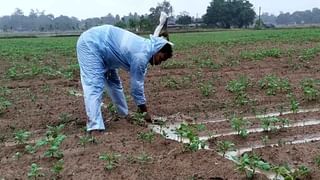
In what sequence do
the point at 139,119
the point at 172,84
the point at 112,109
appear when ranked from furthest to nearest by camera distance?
the point at 172,84 < the point at 112,109 < the point at 139,119

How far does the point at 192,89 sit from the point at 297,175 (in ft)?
15.7

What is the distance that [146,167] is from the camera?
4.59 metres

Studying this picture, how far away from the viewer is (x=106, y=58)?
6.09 m

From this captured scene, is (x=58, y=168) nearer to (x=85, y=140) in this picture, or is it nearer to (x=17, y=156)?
(x=17, y=156)

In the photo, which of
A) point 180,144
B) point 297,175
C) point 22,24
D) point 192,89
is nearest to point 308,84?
point 192,89

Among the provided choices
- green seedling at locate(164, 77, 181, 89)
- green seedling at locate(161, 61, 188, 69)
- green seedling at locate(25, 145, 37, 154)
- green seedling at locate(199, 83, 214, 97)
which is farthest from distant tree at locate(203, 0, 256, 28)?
green seedling at locate(25, 145, 37, 154)

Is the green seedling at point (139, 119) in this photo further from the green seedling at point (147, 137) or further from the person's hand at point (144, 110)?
the green seedling at point (147, 137)

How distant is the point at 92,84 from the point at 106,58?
1.34 ft

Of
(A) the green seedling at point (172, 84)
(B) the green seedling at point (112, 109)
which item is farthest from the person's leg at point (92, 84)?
(A) the green seedling at point (172, 84)

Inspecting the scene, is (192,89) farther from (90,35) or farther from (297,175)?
(297,175)

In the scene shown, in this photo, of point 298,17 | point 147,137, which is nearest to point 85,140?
point 147,137

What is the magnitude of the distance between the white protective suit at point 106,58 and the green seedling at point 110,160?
44.1 inches

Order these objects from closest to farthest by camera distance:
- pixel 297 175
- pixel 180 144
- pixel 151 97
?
1. pixel 297 175
2. pixel 180 144
3. pixel 151 97

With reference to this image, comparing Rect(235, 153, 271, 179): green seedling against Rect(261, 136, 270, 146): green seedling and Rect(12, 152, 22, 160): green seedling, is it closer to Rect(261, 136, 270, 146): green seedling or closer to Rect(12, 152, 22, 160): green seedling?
Rect(261, 136, 270, 146): green seedling
